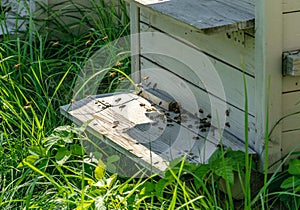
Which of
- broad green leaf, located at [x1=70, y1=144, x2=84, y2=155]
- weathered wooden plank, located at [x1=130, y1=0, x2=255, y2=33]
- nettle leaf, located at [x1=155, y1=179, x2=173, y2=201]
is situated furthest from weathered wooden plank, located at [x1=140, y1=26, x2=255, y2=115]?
broad green leaf, located at [x1=70, y1=144, x2=84, y2=155]

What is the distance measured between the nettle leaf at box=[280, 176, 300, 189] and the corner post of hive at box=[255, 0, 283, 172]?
0.41 feet

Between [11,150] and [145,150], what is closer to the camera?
[145,150]

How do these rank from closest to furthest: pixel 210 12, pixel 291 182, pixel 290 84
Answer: pixel 291 182 → pixel 290 84 → pixel 210 12

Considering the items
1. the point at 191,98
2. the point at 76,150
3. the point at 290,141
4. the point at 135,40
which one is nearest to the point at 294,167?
the point at 290,141

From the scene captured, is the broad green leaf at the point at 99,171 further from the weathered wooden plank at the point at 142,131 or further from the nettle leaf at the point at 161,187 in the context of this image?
the nettle leaf at the point at 161,187

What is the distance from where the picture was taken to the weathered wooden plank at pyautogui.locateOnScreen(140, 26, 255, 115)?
11.4 feet

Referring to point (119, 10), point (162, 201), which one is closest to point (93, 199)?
point (162, 201)

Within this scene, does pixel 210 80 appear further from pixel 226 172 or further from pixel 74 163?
pixel 74 163

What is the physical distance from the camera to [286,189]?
3.28m

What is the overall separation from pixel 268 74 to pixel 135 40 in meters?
1.12

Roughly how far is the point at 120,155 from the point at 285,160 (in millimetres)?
970

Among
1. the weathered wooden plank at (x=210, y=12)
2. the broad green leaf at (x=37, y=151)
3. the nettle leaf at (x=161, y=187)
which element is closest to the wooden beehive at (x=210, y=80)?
the weathered wooden plank at (x=210, y=12)

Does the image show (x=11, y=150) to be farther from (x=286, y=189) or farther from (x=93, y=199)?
(x=286, y=189)

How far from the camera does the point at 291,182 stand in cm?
316
